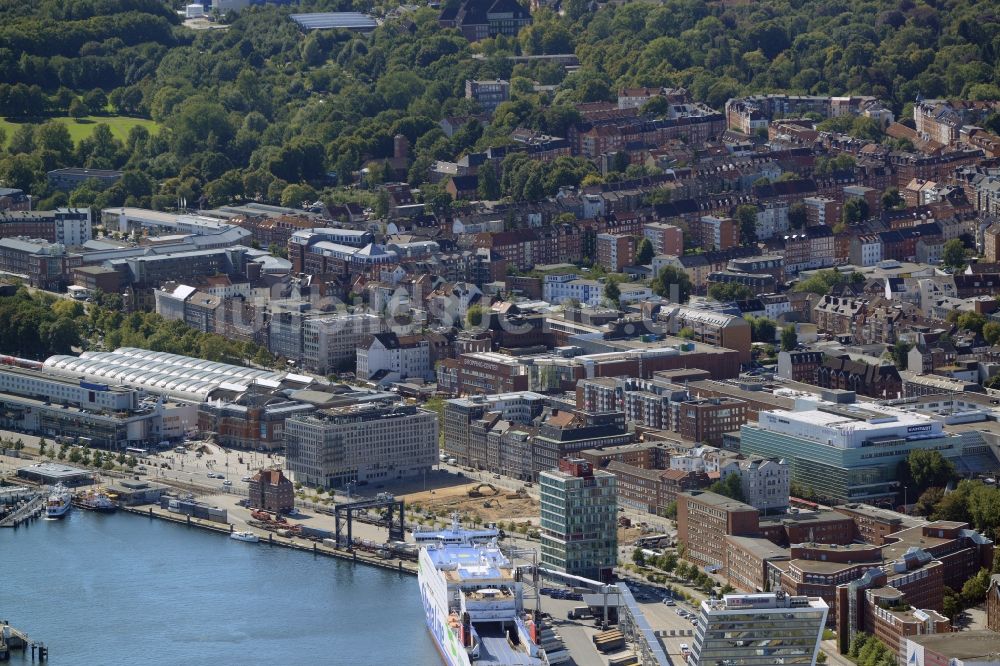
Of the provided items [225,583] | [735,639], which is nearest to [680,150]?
[225,583]

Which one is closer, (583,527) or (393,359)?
(583,527)

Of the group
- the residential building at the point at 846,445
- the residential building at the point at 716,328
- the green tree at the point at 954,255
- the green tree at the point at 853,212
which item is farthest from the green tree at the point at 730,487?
the green tree at the point at 853,212

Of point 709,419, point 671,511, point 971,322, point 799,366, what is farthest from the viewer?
point 971,322

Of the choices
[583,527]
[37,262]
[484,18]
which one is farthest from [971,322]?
[484,18]

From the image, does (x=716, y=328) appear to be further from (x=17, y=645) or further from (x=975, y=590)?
(x=17, y=645)

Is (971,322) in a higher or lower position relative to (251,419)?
higher

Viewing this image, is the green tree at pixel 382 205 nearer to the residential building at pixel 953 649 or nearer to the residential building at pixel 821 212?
the residential building at pixel 821 212
